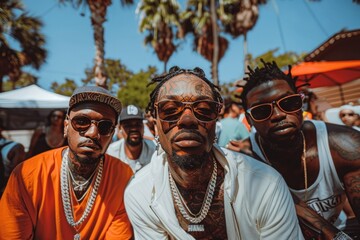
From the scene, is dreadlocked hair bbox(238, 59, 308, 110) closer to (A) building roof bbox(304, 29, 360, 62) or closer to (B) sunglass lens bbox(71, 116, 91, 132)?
(B) sunglass lens bbox(71, 116, 91, 132)

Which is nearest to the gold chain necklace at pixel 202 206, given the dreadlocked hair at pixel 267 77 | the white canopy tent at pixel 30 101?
the dreadlocked hair at pixel 267 77

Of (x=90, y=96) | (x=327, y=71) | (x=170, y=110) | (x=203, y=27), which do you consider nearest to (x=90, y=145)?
(x=90, y=96)

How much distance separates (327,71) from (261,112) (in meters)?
5.02

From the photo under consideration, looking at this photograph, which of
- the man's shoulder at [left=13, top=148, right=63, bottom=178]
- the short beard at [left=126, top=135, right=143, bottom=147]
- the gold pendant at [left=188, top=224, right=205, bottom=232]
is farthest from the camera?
the short beard at [left=126, top=135, right=143, bottom=147]

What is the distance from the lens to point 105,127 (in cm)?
206

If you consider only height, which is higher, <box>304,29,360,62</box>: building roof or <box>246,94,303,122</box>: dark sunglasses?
<box>304,29,360,62</box>: building roof

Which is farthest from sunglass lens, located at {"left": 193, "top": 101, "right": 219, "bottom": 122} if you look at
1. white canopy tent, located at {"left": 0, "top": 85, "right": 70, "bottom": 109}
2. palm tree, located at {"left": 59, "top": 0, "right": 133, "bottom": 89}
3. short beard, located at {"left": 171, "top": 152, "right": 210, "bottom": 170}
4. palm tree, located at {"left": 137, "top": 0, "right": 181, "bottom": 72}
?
palm tree, located at {"left": 137, "top": 0, "right": 181, "bottom": 72}

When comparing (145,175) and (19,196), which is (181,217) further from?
(19,196)

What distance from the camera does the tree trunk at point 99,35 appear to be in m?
8.57

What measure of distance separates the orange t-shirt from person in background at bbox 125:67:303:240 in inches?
15.5

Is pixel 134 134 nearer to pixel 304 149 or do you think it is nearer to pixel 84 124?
pixel 84 124

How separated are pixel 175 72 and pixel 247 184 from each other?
0.93 meters

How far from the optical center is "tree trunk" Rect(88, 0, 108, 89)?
8.57 meters

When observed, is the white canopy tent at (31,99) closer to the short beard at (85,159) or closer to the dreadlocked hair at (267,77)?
the short beard at (85,159)
